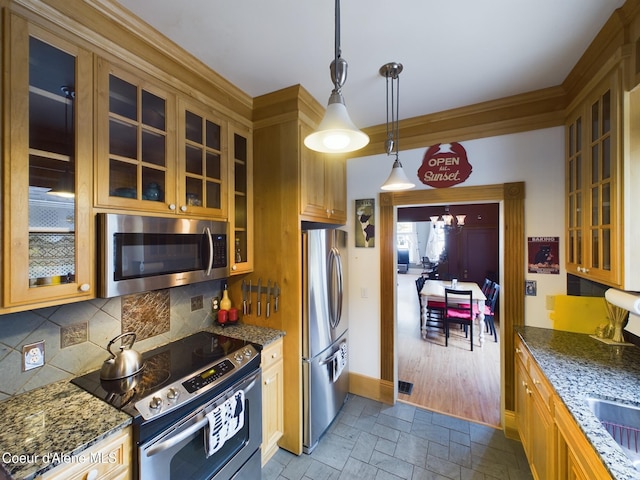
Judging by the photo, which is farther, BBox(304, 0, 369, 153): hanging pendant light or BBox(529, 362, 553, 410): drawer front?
BBox(529, 362, 553, 410): drawer front

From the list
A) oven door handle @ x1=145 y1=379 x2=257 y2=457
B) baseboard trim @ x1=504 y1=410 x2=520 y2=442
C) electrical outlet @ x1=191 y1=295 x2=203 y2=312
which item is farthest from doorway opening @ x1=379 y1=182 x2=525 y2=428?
→ oven door handle @ x1=145 y1=379 x2=257 y2=457

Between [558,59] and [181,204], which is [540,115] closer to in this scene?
[558,59]

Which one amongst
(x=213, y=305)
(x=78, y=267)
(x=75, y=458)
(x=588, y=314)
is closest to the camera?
(x=75, y=458)

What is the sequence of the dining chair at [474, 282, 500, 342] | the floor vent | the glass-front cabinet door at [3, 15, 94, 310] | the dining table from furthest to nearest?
the dining chair at [474, 282, 500, 342] < the dining table < the floor vent < the glass-front cabinet door at [3, 15, 94, 310]

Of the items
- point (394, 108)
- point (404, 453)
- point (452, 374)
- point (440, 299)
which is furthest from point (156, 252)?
point (440, 299)

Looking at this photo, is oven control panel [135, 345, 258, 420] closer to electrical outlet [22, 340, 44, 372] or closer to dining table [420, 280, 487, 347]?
electrical outlet [22, 340, 44, 372]

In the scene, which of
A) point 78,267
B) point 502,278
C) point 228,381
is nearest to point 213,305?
point 228,381

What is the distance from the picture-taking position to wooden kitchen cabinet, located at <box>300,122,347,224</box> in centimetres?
208

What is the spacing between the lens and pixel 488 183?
7.48 ft

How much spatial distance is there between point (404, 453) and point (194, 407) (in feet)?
5.45

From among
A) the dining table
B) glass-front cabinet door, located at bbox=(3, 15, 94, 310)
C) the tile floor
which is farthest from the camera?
the dining table

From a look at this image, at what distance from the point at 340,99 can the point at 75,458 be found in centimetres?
165

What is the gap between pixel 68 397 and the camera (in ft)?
4.08

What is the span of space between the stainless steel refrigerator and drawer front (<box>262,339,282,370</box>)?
0.61 feet
